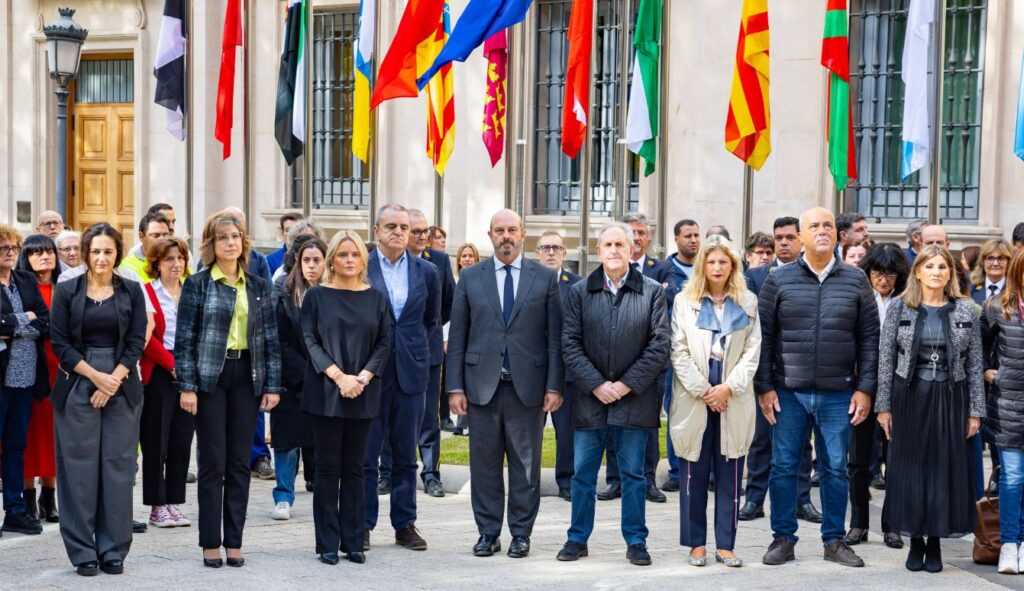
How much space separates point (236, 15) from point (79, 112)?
23.1 ft

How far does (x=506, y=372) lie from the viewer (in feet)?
27.9

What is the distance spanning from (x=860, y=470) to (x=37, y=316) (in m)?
5.38

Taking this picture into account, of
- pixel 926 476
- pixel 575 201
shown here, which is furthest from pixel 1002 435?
pixel 575 201

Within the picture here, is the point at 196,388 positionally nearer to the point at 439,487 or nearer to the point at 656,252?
the point at 439,487

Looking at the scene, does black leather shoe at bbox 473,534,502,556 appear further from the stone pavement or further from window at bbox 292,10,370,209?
window at bbox 292,10,370,209

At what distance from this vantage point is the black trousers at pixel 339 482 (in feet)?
26.8

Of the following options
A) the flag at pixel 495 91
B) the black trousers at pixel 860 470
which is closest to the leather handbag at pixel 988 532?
the black trousers at pixel 860 470

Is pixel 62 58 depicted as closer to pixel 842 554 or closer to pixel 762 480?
pixel 762 480

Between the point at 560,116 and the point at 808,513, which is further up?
the point at 560,116

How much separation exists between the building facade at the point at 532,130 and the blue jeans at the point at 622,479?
289 inches

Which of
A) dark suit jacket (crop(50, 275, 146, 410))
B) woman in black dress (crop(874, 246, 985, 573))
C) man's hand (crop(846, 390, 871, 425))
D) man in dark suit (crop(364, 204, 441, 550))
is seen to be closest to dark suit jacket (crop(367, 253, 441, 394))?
man in dark suit (crop(364, 204, 441, 550))

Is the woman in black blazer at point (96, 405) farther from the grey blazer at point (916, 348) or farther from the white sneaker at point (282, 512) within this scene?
the grey blazer at point (916, 348)

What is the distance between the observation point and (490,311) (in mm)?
8547

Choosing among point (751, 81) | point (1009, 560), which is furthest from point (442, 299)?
point (751, 81)
